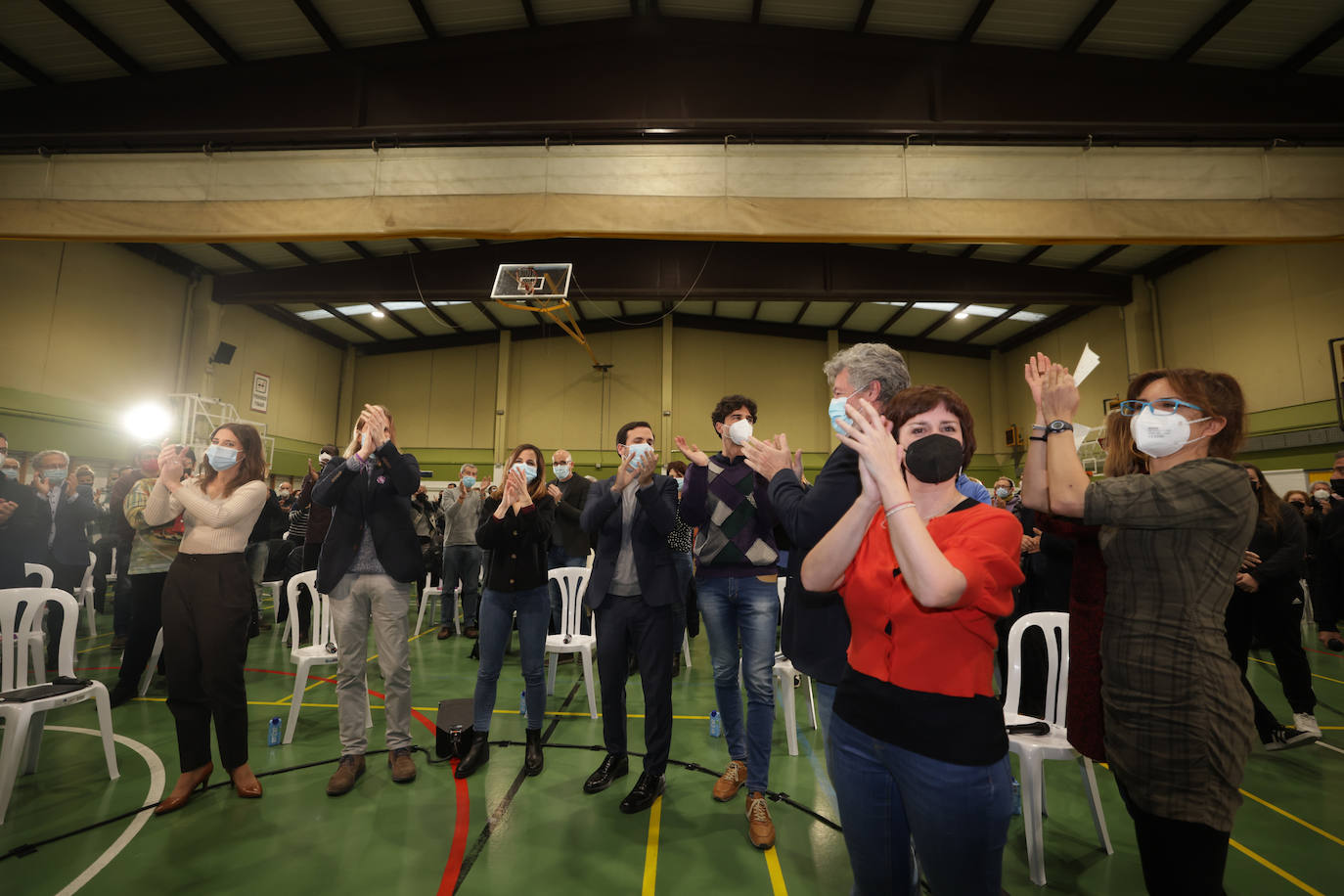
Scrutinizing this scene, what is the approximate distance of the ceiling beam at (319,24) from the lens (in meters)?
6.52

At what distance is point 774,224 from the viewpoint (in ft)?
22.7

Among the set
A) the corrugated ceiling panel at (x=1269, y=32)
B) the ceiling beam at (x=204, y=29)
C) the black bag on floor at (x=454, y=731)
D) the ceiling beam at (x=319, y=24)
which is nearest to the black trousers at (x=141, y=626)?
the black bag on floor at (x=454, y=731)

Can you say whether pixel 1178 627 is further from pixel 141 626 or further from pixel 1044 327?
pixel 1044 327

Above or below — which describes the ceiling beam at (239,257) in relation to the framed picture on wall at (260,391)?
above

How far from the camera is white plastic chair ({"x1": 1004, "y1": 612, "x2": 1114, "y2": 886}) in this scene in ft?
7.13

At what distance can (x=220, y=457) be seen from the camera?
264 centimetres

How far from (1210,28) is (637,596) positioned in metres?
8.78

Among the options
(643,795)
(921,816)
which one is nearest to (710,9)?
(643,795)

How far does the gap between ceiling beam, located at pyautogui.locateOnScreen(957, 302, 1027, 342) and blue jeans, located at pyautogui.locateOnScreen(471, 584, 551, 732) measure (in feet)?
44.2

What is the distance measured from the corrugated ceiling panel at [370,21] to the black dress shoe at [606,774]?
825 centimetres

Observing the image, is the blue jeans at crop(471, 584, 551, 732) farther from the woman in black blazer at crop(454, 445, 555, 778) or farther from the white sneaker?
the white sneaker

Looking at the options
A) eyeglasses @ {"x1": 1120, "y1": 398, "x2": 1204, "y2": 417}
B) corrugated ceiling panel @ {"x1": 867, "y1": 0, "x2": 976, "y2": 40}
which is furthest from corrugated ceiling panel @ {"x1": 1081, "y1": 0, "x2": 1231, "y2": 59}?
eyeglasses @ {"x1": 1120, "y1": 398, "x2": 1204, "y2": 417}

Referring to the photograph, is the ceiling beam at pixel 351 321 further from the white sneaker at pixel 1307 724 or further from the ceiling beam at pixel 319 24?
the white sneaker at pixel 1307 724

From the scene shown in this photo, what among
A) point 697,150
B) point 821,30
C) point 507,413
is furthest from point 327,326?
point 821,30
